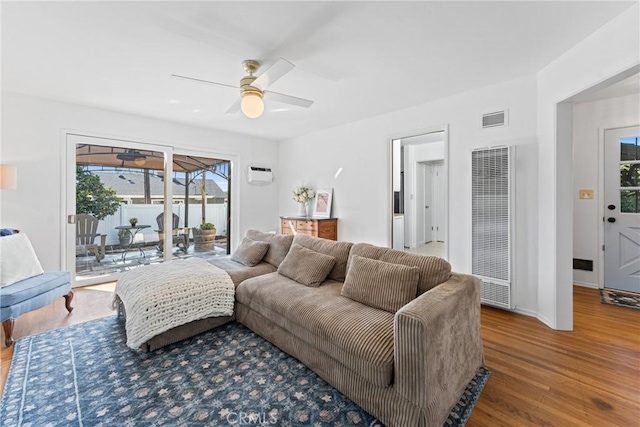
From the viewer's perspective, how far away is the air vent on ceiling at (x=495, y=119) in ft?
10.2

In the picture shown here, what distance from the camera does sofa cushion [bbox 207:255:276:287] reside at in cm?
288

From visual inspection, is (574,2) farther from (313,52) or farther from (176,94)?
(176,94)

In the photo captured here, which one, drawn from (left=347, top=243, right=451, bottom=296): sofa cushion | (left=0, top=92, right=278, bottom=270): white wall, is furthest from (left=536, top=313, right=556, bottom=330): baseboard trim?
(left=0, top=92, right=278, bottom=270): white wall

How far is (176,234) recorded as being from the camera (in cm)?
484

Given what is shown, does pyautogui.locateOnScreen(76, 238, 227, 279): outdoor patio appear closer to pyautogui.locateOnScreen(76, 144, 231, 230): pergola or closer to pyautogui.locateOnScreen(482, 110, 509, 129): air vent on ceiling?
pyautogui.locateOnScreen(76, 144, 231, 230): pergola

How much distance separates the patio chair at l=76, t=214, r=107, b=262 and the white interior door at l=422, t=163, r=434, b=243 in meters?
6.52

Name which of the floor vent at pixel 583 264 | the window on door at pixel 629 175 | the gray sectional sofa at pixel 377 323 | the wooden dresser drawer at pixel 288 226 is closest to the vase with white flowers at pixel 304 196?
the wooden dresser drawer at pixel 288 226

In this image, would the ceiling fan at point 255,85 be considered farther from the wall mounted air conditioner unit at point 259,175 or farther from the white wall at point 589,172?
the white wall at point 589,172

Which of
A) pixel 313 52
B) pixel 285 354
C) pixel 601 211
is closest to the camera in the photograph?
pixel 285 354

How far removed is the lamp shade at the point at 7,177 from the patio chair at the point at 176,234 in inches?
69.5

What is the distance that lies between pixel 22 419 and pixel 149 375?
2.03 feet

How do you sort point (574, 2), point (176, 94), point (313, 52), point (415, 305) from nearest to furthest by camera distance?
1. point (415, 305)
2. point (574, 2)
3. point (313, 52)
4. point (176, 94)

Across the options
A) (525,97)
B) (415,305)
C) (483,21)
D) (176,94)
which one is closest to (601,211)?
(525,97)

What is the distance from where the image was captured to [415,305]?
1.52m
